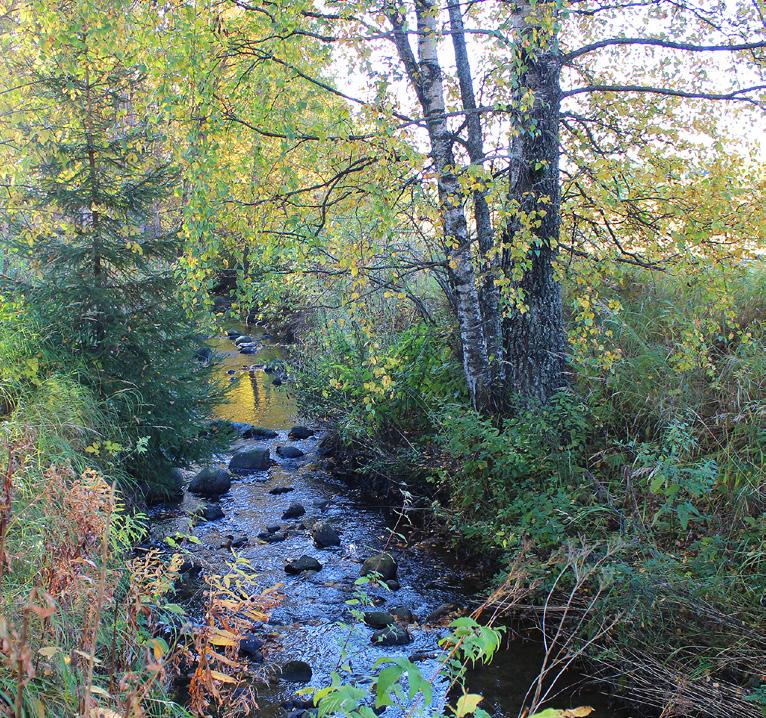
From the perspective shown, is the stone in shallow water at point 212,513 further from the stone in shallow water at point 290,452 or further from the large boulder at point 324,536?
the stone in shallow water at point 290,452

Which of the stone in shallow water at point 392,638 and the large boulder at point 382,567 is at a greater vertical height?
the large boulder at point 382,567

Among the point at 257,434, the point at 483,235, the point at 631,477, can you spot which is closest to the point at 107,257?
the point at 483,235

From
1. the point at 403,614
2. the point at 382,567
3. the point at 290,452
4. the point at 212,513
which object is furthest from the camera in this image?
the point at 290,452

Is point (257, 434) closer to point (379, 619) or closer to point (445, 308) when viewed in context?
point (445, 308)

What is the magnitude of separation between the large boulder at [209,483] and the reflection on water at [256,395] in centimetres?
153

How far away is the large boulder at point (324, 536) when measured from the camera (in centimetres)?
729

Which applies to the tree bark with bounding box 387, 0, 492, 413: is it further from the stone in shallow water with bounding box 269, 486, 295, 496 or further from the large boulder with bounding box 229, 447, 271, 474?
the large boulder with bounding box 229, 447, 271, 474

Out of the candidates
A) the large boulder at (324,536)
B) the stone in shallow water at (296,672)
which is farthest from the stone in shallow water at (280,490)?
the stone in shallow water at (296,672)

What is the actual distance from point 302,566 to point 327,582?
35 centimetres

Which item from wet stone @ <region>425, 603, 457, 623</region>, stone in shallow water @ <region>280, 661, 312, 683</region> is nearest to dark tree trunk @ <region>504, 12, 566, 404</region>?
wet stone @ <region>425, 603, 457, 623</region>

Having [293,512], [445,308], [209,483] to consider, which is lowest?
[293,512]

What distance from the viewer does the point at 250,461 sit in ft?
31.9

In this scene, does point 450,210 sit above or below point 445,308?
above

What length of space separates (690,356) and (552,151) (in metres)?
2.20
